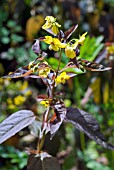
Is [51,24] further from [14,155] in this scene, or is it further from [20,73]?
[14,155]

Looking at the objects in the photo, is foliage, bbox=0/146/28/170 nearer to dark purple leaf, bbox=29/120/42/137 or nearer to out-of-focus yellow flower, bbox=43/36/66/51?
dark purple leaf, bbox=29/120/42/137

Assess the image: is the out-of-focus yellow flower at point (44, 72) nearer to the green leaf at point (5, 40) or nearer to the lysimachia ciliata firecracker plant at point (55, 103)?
the lysimachia ciliata firecracker plant at point (55, 103)

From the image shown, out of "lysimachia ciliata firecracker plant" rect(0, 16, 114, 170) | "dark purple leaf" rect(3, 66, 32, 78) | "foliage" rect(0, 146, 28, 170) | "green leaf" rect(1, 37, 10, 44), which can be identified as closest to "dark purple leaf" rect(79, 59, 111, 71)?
"lysimachia ciliata firecracker plant" rect(0, 16, 114, 170)

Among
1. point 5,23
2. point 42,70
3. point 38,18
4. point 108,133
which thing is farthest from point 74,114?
point 5,23

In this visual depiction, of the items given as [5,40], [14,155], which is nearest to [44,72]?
[14,155]

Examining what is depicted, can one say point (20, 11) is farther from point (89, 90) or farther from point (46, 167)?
point (46, 167)

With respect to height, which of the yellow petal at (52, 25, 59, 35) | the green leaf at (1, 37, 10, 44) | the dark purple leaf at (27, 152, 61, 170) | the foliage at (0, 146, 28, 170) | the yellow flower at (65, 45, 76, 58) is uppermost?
the green leaf at (1, 37, 10, 44)
